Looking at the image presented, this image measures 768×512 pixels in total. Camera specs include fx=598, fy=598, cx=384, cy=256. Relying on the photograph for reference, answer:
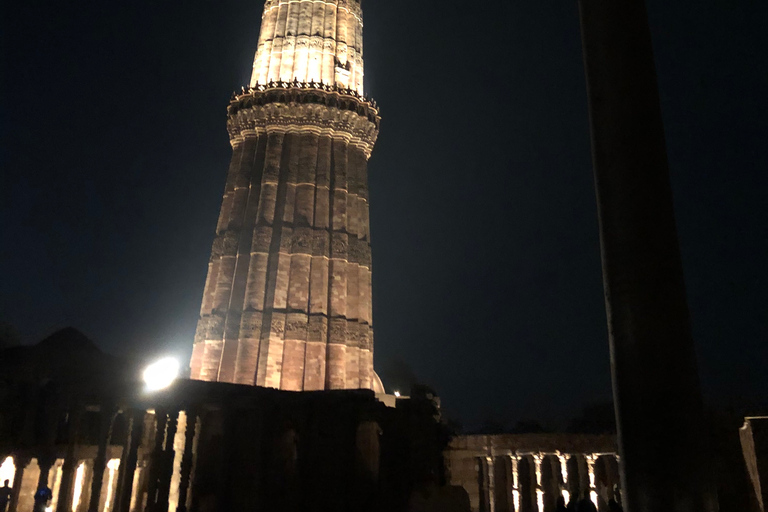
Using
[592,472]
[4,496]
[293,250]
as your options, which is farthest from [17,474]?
[592,472]

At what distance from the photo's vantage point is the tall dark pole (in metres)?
4.21

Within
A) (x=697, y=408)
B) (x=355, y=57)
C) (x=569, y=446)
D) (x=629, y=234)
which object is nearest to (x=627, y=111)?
(x=629, y=234)

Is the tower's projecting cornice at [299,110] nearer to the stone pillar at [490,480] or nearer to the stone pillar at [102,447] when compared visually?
the stone pillar at [490,480]

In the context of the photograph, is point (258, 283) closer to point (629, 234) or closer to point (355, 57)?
point (355, 57)

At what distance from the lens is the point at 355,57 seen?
28422 mm

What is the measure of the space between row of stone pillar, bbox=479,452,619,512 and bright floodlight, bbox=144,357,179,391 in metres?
9.33

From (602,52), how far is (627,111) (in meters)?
0.62

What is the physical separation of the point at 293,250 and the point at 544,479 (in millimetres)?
12167

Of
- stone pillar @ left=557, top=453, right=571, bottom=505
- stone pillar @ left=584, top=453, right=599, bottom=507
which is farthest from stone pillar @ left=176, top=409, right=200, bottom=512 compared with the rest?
stone pillar @ left=584, top=453, right=599, bottom=507

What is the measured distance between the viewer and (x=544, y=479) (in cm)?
1973

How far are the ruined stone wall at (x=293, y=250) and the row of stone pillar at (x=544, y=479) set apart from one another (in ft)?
19.9

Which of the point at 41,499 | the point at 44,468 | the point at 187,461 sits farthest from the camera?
the point at 187,461

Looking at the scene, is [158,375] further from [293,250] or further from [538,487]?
[538,487]

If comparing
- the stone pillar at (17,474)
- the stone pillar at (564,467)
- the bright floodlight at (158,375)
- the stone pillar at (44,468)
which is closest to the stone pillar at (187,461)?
the bright floodlight at (158,375)
